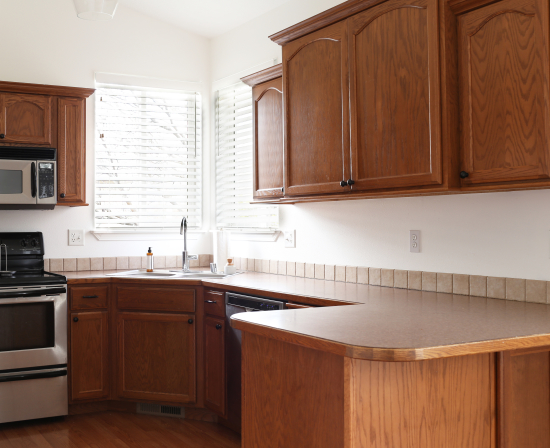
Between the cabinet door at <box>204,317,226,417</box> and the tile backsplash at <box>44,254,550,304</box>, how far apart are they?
660mm

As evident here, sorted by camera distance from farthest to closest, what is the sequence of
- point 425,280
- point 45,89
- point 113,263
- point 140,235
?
point 140,235 → point 113,263 → point 45,89 → point 425,280

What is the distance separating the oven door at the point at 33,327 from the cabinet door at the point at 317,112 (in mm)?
1653

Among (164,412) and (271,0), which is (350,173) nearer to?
(271,0)

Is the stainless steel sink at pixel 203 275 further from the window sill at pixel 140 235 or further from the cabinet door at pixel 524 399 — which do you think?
the cabinet door at pixel 524 399

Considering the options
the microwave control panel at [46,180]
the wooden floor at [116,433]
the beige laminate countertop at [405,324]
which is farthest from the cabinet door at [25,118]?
the beige laminate countertop at [405,324]

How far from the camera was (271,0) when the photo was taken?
393cm

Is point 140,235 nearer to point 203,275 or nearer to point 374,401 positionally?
point 203,275

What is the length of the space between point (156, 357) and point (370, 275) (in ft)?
4.86

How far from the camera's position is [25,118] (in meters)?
3.87

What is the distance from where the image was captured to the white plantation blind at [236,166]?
13.8 ft

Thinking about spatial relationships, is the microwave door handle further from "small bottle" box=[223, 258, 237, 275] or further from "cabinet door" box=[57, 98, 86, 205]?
"small bottle" box=[223, 258, 237, 275]

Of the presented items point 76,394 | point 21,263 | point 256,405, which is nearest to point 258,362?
point 256,405

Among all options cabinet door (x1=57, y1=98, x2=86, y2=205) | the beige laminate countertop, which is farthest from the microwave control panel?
the beige laminate countertop

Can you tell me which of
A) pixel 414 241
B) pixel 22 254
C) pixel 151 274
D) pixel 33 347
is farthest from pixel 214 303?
pixel 22 254
